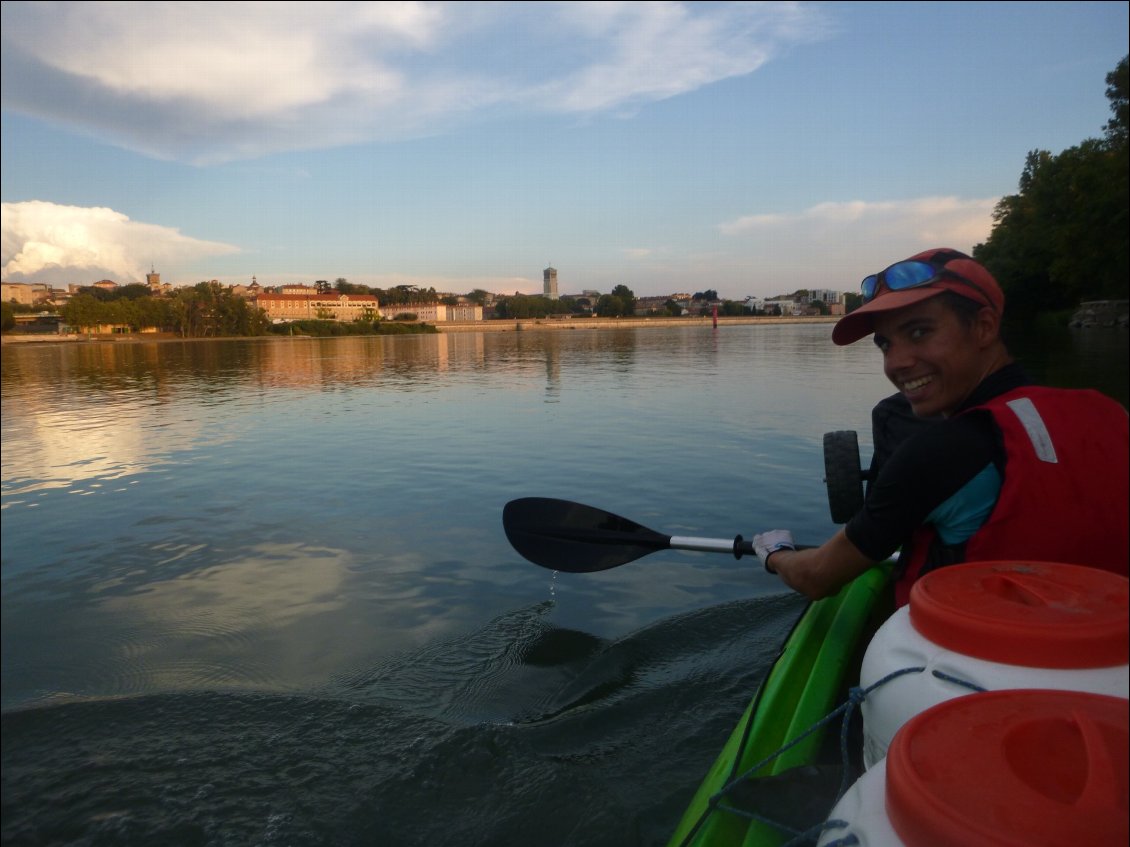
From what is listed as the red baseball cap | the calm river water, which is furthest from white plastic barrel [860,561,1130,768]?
the calm river water

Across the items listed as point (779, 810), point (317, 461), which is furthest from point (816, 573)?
point (317, 461)

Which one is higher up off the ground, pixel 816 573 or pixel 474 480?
pixel 816 573

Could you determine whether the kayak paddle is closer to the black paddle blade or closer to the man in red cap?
Result: the black paddle blade

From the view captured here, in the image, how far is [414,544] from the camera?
7098 millimetres

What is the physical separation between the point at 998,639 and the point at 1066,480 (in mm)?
783

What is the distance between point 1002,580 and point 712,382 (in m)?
19.5

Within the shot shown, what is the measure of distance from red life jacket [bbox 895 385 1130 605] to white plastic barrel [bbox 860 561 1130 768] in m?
0.35

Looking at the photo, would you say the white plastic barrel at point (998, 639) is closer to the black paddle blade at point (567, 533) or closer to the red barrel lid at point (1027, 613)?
the red barrel lid at point (1027, 613)

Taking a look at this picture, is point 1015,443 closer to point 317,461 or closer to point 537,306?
point 317,461

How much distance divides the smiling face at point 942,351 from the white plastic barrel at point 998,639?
75 centimetres

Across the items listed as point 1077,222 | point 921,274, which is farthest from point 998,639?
point 1077,222

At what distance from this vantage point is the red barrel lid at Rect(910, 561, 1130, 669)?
4.22 feet

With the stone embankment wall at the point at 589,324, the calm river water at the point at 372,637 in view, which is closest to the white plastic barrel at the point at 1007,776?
the calm river water at the point at 372,637

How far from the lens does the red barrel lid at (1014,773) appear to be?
2.91 ft
